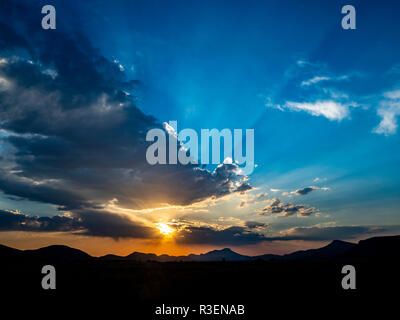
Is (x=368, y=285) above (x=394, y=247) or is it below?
above

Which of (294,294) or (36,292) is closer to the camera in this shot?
(294,294)

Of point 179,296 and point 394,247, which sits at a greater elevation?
point 179,296

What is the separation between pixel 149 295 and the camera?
24.2 metres

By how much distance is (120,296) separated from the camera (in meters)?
24.1

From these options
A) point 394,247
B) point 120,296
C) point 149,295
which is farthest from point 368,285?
point 394,247
